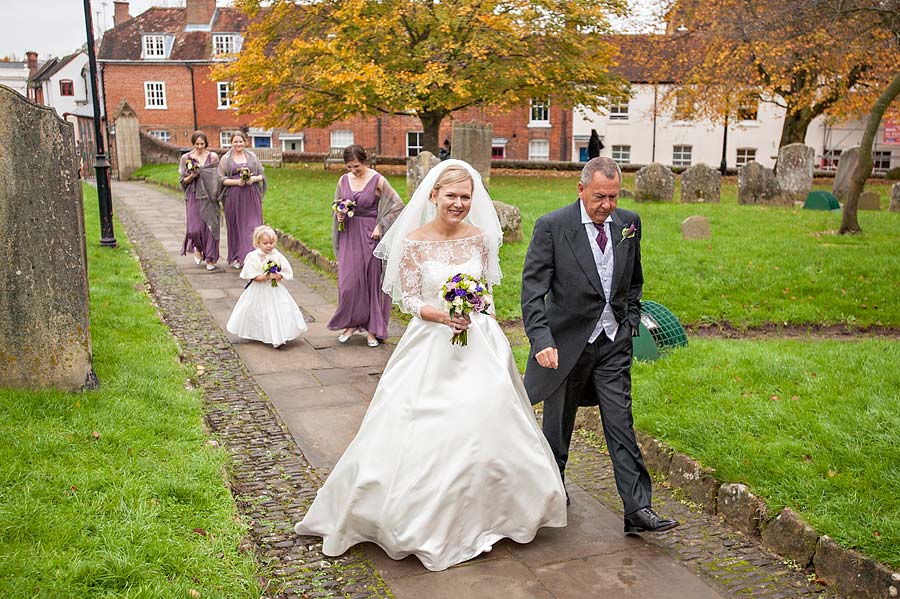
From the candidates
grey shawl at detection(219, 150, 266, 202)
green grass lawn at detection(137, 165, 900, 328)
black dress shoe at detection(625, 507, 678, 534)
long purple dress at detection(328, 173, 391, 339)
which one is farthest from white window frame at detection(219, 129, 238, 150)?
black dress shoe at detection(625, 507, 678, 534)

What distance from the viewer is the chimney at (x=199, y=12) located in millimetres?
57531

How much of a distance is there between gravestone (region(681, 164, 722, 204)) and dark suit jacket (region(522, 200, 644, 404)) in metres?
18.5

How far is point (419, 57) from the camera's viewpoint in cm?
2988

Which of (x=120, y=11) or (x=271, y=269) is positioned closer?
(x=271, y=269)

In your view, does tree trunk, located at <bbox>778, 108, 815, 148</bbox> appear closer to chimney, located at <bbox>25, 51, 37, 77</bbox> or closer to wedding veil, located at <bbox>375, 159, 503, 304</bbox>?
wedding veil, located at <bbox>375, 159, 503, 304</bbox>

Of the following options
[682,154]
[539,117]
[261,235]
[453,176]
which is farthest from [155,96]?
[453,176]

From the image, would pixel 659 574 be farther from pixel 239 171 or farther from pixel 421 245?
pixel 239 171

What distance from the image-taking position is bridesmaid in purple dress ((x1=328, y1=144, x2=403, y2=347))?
31.9ft

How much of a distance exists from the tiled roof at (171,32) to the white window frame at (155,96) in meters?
1.97

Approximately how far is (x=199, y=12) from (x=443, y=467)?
195ft

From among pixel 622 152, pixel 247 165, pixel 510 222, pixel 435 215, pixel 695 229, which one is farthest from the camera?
pixel 622 152

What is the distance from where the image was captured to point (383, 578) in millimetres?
4539

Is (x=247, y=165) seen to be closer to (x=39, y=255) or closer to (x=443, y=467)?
(x=39, y=255)

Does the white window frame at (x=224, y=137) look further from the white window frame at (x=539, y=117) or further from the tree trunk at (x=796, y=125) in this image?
the tree trunk at (x=796, y=125)
